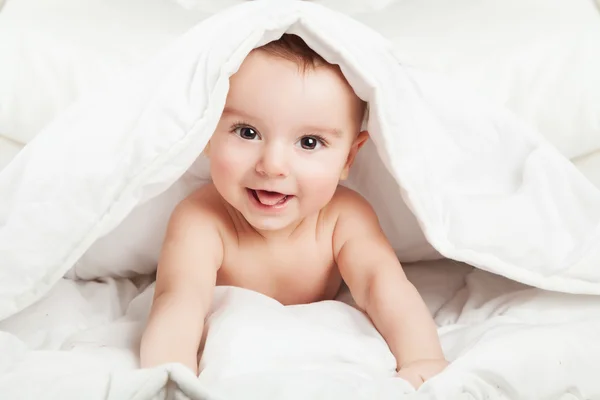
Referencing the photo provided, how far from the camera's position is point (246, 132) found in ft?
3.51

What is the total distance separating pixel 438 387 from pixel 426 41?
2.25ft

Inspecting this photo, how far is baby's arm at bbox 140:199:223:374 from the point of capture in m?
0.96

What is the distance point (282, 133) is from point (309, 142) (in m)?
0.05

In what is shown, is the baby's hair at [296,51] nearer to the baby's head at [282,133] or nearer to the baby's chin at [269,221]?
the baby's head at [282,133]

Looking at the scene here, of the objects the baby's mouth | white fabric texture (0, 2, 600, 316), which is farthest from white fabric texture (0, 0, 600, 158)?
the baby's mouth

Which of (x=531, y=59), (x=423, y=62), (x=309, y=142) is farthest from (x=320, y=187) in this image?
(x=531, y=59)

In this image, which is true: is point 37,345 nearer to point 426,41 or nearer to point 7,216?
point 7,216

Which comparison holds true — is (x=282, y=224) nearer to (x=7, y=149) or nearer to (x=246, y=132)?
(x=246, y=132)

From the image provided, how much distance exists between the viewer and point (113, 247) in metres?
1.24

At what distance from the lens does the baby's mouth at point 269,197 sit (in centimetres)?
108

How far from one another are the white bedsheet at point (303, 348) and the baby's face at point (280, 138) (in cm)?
13

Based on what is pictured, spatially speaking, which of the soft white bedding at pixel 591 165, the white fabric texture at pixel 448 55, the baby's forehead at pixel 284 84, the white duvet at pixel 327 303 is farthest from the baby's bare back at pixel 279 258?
the soft white bedding at pixel 591 165

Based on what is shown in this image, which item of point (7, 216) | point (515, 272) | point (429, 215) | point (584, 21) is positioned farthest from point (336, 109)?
point (584, 21)

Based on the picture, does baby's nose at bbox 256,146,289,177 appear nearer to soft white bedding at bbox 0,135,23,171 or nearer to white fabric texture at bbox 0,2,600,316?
white fabric texture at bbox 0,2,600,316
